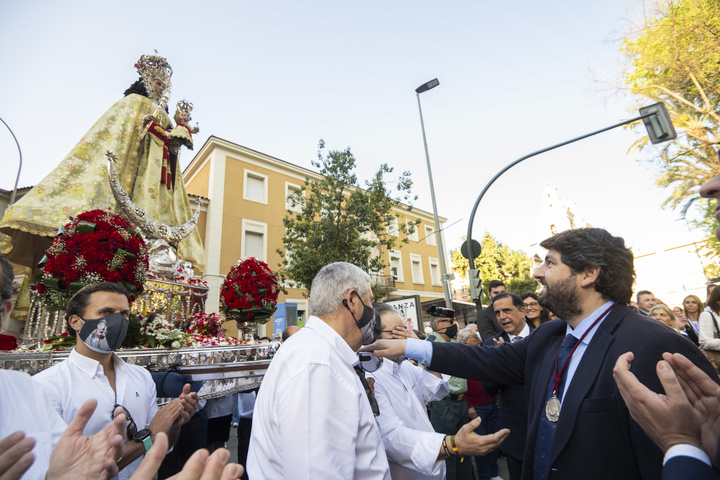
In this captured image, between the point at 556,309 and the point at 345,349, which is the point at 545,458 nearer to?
the point at 556,309

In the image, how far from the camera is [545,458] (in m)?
1.93

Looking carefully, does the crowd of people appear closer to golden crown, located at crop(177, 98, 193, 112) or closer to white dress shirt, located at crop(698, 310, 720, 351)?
white dress shirt, located at crop(698, 310, 720, 351)

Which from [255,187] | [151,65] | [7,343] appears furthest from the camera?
[255,187]

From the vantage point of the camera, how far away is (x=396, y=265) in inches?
1086

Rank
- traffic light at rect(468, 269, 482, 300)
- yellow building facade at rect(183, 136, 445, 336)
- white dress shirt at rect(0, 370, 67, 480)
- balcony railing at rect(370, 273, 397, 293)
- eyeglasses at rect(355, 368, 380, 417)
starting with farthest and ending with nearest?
balcony railing at rect(370, 273, 397, 293), yellow building facade at rect(183, 136, 445, 336), traffic light at rect(468, 269, 482, 300), eyeglasses at rect(355, 368, 380, 417), white dress shirt at rect(0, 370, 67, 480)

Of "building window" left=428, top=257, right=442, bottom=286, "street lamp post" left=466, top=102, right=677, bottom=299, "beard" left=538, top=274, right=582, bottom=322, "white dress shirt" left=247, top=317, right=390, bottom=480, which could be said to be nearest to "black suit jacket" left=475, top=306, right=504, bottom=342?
"street lamp post" left=466, top=102, right=677, bottom=299

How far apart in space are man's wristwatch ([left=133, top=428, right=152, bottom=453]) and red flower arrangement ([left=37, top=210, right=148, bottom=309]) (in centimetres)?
143

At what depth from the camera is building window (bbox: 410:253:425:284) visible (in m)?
29.1

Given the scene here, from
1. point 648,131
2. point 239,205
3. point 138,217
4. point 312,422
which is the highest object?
point 239,205

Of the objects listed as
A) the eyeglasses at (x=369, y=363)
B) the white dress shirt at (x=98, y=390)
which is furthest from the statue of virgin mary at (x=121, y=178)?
the eyeglasses at (x=369, y=363)

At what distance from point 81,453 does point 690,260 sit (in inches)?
2121

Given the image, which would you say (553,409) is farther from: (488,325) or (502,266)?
(502,266)

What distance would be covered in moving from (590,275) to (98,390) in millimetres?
3246

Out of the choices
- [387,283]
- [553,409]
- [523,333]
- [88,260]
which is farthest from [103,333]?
[387,283]
